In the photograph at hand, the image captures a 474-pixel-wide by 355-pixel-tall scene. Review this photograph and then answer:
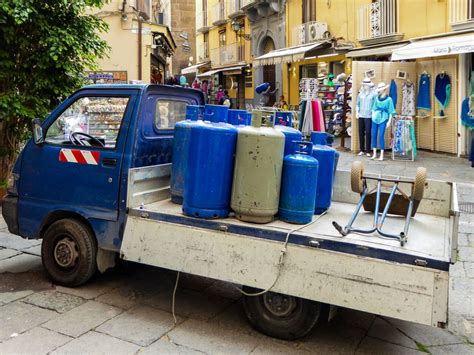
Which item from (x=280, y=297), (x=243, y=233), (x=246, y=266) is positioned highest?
(x=243, y=233)

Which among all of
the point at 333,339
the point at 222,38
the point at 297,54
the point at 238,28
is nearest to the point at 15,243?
the point at 333,339

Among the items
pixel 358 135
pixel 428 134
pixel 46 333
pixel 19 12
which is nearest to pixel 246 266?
pixel 46 333

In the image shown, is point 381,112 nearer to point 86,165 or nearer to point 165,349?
point 86,165

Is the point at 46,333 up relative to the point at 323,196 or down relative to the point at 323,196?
down

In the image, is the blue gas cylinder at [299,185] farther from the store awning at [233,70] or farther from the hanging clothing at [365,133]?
the store awning at [233,70]

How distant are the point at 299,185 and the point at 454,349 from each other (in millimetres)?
1689

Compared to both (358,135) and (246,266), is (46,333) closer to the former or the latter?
(246,266)

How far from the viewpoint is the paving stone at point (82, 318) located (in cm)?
391

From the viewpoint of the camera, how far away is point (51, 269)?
4770 mm

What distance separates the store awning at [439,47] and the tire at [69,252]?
9759 millimetres

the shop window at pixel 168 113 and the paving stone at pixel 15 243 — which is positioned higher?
the shop window at pixel 168 113

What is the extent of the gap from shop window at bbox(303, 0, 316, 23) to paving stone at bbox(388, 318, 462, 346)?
18704 mm

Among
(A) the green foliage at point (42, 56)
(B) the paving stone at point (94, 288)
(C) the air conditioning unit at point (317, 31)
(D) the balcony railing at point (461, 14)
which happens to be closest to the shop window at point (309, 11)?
(C) the air conditioning unit at point (317, 31)

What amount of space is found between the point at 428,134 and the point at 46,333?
1248cm
